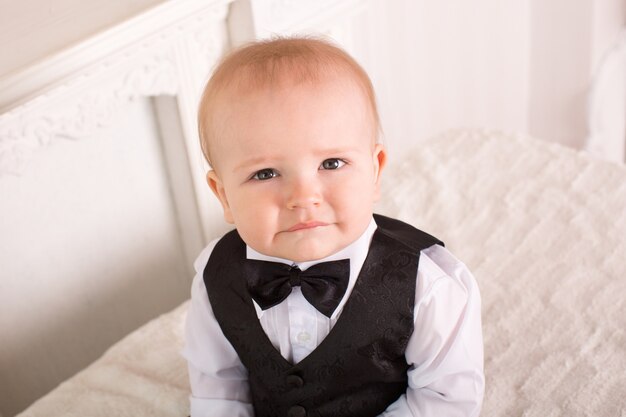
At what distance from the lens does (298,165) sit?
96 centimetres

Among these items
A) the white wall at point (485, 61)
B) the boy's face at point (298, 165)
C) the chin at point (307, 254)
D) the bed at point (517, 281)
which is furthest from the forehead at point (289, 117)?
the white wall at point (485, 61)

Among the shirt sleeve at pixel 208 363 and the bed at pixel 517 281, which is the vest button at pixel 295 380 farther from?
the bed at pixel 517 281

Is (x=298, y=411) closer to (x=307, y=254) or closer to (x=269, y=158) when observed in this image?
(x=307, y=254)

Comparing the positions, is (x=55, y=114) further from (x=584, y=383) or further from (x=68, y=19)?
(x=584, y=383)

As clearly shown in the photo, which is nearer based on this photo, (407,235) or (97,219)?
(407,235)

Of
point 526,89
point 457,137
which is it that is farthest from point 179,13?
point 526,89

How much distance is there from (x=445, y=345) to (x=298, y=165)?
0.29 metres

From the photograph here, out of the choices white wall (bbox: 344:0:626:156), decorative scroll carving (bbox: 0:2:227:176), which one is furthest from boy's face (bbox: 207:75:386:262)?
white wall (bbox: 344:0:626:156)

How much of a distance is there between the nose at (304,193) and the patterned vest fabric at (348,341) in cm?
14

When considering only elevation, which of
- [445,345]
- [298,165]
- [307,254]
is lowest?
[445,345]

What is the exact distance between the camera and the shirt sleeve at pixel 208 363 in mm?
1138

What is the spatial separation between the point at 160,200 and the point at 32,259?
0.28 m

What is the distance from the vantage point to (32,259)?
1440mm

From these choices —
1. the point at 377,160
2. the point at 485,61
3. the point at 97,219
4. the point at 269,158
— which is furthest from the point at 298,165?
the point at 485,61
